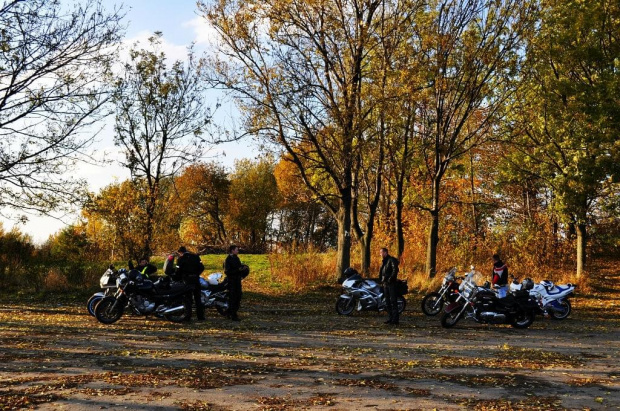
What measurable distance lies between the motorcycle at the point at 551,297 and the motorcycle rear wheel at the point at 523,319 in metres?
2.09

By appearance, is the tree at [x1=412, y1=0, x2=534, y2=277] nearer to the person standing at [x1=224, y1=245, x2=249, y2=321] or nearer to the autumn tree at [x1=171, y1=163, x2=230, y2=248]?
the person standing at [x1=224, y1=245, x2=249, y2=321]

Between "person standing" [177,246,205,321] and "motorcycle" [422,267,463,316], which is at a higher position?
"person standing" [177,246,205,321]

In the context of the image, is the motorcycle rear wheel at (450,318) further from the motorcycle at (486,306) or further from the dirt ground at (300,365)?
the dirt ground at (300,365)

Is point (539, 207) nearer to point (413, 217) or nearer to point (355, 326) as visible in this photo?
point (413, 217)

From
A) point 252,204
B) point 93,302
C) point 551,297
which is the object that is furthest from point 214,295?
point 252,204

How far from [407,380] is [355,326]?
691 cm

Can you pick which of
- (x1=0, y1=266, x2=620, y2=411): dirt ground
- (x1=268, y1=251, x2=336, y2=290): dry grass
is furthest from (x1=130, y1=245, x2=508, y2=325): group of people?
(x1=268, y1=251, x2=336, y2=290): dry grass

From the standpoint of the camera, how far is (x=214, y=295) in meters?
17.1

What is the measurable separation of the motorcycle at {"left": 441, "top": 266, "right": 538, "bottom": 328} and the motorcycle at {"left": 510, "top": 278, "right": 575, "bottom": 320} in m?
2.26

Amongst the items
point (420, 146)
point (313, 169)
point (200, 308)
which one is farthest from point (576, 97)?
point (200, 308)

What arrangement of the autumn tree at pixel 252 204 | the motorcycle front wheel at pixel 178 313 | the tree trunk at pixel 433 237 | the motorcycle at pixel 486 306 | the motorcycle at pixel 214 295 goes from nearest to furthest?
1. the motorcycle front wheel at pixel 178 313
2. the motorcycle at pixel 486 306
3. the motorcycle at pixel 214 295
4. the tree trunk at pixel 433 237
5. the autumn tree at pixel 252 204

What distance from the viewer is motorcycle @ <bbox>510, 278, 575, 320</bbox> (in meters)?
18.1

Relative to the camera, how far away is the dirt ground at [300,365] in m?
7.20

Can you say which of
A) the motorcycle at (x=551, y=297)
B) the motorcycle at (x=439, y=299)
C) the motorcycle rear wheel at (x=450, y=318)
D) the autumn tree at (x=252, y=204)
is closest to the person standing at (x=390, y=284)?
the motorcycle rear wheel at (x=450, y=318)
